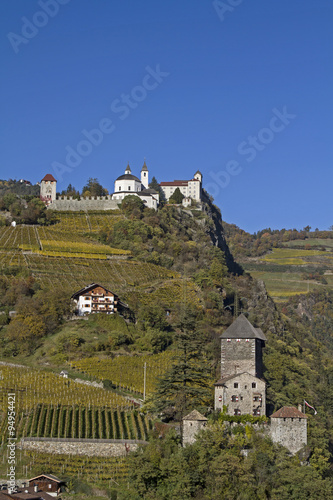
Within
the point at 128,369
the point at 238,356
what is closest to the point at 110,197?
the point at 128,369

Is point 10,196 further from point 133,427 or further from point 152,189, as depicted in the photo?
point 133,427

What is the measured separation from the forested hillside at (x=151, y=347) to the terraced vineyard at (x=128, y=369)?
120mm

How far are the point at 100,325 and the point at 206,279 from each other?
24682 millimetres

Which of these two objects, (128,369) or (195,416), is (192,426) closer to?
(195,416)

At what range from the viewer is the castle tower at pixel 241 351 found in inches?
2314

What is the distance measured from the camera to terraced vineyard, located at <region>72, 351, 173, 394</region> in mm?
67688

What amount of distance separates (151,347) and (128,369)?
348 inches

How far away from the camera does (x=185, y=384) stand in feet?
192

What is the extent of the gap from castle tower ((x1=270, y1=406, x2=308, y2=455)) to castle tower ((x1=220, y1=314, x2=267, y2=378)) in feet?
23.1

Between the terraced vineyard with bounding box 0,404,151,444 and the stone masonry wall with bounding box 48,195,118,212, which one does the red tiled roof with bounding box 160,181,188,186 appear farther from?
the terraced vineyard with bounding box 0,404,151,444

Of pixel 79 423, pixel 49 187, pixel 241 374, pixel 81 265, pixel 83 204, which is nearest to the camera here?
pixel 241 374

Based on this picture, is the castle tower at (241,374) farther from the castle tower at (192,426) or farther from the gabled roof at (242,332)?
the castle tower at (192,426)

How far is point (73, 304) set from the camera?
290 feet

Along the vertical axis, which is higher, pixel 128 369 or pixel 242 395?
pixel 128 369
